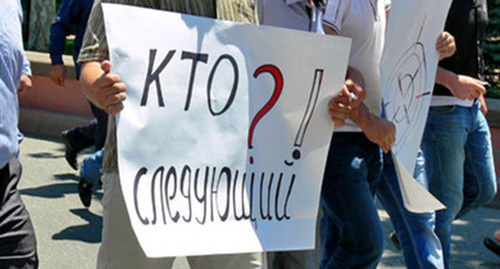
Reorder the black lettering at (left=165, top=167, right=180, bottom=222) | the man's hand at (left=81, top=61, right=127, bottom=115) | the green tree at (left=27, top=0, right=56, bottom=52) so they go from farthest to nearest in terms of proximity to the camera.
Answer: the green tree at (left=27, top=0, right=56, bottom=52) → the black lettering at (left=165, top=167, right=180, bottom=222) → the man's hand at (left=81, top=61, right=127, bottom=115)

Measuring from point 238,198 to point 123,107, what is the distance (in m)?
0.50

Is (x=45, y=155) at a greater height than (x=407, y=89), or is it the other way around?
(x=407, y=89)

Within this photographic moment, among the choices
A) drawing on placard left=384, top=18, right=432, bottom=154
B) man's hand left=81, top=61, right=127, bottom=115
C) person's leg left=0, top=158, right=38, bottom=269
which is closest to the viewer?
man's hand left=81, top=61, right=127, bottom=115

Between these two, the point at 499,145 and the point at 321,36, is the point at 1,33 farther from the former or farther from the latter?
the point at 499,145

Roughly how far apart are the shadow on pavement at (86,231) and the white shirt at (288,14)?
8.58 feet

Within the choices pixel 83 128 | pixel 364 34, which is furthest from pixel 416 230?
pixel 83 128

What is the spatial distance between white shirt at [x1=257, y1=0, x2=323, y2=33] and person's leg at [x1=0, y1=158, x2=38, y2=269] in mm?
1110

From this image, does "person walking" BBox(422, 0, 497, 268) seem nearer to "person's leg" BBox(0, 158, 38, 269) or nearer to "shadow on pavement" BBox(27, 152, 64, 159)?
"person's leg" BBox(0, 158, 38, 269)

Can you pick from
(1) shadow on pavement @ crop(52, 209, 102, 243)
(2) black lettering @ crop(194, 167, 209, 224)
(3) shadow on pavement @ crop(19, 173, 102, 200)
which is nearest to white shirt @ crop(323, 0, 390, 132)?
(2) black lettering @ crop(194, 167, 209, 224)

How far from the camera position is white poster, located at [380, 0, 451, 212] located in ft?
10.8

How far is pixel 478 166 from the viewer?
14.7 ft

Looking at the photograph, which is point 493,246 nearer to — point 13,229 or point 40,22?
point 13,229

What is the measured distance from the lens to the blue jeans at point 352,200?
345 centimetres

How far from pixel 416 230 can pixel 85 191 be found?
2838 mm
